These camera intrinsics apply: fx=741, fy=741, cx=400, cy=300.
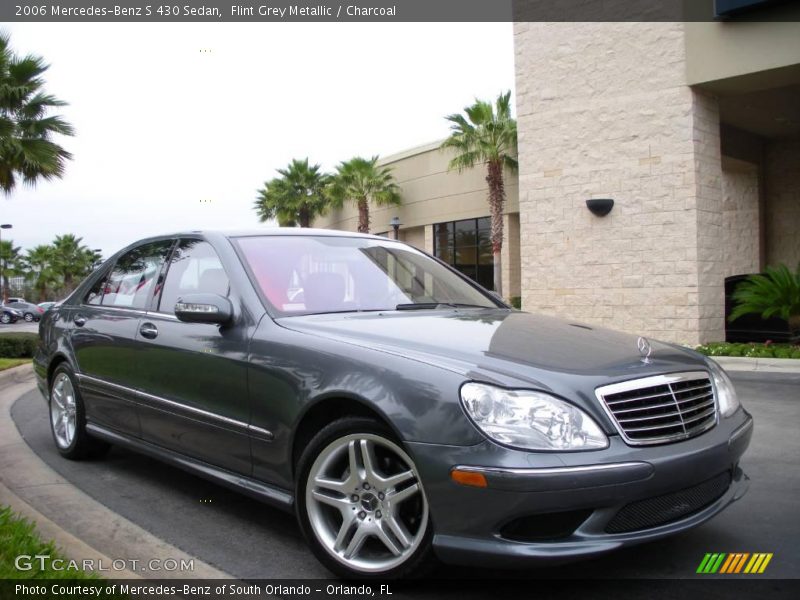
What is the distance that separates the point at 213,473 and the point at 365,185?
28.3 m

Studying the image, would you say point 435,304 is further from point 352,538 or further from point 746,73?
point 746,73

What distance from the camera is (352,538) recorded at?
2990 mm

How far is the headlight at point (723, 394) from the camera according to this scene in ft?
10.7

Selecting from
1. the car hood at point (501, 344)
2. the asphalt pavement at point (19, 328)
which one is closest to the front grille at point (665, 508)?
the car hood at point (501, 344)

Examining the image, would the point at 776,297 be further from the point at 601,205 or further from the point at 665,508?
the point at 665,508

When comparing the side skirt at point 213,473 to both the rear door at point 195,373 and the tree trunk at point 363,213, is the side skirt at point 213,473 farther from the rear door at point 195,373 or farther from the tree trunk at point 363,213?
Result: the tree trunk at point 363,213

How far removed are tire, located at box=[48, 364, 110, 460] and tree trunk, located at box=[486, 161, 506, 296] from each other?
67.7 ft

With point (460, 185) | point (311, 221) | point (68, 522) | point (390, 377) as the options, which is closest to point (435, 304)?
point (390, 377)

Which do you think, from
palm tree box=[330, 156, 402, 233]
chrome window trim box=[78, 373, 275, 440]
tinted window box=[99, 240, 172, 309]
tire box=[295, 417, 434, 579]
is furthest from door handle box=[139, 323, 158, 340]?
palm tree box=[330, 156, 402, 233]

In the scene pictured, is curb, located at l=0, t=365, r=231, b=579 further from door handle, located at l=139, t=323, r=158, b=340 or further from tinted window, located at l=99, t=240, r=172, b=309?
tinted window, located at l=99, t=240, r=172, b=309

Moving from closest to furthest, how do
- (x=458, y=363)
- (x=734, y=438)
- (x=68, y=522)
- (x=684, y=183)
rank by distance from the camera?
(x=458, y=363)
(x=734, y=438)
(x=68, y=522)
(x=684, y=183)

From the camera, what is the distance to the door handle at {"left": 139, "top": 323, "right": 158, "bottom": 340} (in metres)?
4.24

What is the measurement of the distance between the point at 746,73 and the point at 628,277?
392 cm

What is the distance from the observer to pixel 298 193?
1447 inches
